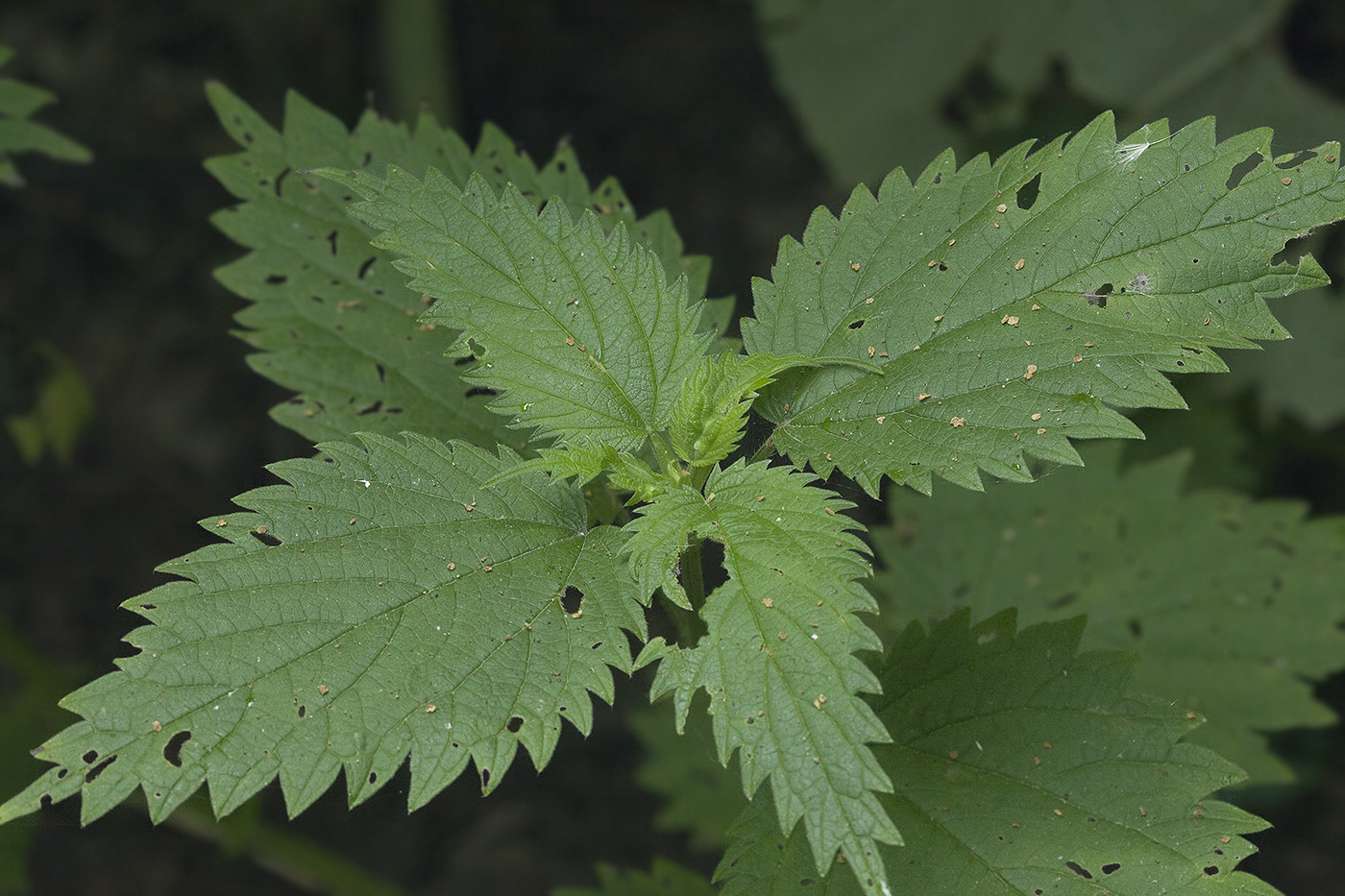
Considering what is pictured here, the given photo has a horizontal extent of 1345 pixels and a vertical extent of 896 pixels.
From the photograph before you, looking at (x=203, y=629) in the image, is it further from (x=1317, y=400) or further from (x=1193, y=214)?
(x=1317, y=400)

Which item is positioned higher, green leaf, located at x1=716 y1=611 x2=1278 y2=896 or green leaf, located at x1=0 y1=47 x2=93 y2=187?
green leaf, located at x1=0 y1=47 x2=93 y2=187

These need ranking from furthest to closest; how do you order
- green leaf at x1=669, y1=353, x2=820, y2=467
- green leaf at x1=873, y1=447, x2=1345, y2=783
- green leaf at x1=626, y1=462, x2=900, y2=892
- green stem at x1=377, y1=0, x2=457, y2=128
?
1. green stem at x1=377, y1=0, x2=457, y2=128
2. green leaf at x1=873, y1=447, x2=1345, y2=783
3. green leaf at x1=669, y1=353, x2=820, y2=467
4. green leaf at x1=626, y1=462, x2=900, y2=892

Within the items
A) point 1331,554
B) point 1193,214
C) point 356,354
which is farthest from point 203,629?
point 1331,554

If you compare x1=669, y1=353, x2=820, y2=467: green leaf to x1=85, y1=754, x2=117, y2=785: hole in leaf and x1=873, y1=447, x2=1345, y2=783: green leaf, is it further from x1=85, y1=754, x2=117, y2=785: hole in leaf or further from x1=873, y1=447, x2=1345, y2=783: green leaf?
x1=873, y1=447, x2=1345, y2=783: green leaf

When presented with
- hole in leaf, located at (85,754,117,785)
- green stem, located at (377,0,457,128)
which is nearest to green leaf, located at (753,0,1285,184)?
green stem, located at (377,0,457,128)

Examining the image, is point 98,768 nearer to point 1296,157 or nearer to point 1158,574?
point 1296,157

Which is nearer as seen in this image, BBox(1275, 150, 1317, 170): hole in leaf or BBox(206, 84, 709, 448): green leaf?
BBox(1275, 150, 1317, 170): hole in leaf

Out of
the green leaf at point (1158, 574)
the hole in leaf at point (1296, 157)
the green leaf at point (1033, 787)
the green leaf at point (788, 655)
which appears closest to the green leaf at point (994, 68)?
the green leaf at point (1158, 574)
